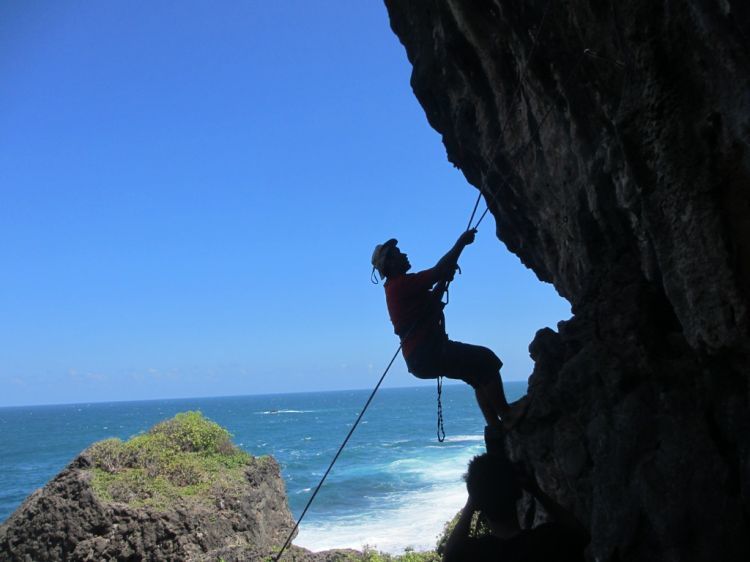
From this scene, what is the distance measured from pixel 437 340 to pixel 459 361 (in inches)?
12.5

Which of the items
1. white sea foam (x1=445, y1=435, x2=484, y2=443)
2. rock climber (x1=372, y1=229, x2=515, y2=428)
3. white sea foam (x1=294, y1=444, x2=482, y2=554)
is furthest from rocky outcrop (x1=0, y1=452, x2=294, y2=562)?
white sea foam (x1=445, y1=435, x2=484, y2=443)

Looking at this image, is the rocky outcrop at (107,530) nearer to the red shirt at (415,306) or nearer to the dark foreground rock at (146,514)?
the dark foreground rock at (146,514)

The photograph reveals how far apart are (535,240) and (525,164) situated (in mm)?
1748

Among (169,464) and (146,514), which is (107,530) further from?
(169,464)

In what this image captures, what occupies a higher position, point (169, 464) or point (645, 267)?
point (645, 267)

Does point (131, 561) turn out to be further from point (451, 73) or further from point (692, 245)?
point (692, 245)

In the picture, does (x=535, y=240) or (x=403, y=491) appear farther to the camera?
(x=403, y=491)

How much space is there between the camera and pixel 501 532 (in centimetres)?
350

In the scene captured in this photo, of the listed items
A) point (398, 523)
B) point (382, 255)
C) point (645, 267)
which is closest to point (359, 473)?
point (398, 523)

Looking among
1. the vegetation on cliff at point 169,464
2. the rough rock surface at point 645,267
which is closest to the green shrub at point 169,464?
the vegetation on cliff at point 169,464

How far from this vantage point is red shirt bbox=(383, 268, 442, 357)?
6.09 meters

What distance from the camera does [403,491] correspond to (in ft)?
105

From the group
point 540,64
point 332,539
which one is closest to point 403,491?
point 332,539

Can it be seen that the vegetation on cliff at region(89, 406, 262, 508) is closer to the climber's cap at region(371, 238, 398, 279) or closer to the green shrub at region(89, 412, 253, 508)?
the green shrub at region(89, 412, 253, 508)
